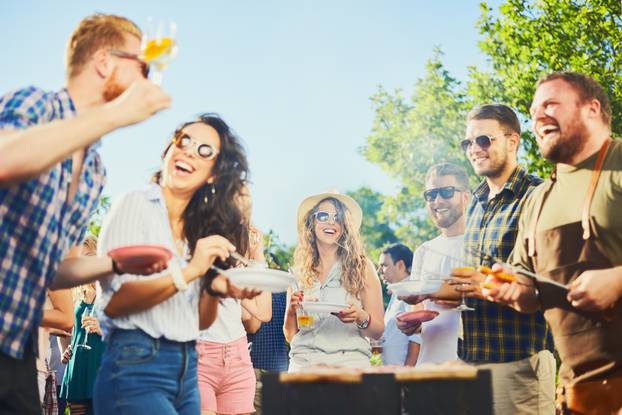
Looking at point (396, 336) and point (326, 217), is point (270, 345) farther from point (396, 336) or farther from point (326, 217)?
point (326, 217)

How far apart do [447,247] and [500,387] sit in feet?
5.74

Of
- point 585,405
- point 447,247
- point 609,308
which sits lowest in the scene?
point 585,405

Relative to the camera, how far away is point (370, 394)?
355cm

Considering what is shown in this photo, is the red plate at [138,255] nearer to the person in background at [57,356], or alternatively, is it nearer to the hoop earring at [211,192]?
the hoop earring at [211,192]

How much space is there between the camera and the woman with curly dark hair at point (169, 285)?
2725 millimetres

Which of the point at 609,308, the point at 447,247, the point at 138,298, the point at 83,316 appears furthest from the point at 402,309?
the point at 138,298

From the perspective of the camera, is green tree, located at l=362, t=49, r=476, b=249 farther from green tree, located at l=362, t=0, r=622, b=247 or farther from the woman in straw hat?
the woman in straw hat

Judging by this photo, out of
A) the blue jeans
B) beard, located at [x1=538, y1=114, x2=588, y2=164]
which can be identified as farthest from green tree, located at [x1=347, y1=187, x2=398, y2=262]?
the blue jeans

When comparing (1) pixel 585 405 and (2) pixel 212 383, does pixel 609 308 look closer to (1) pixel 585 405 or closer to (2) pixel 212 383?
(1) pixel 585 405

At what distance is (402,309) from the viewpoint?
6617 millimetres

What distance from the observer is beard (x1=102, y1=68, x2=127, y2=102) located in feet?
9.10

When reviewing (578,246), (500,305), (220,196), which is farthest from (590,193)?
(220,196)

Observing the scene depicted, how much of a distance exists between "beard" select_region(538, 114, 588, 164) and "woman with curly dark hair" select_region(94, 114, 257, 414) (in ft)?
5.49

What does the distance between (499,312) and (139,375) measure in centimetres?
254
